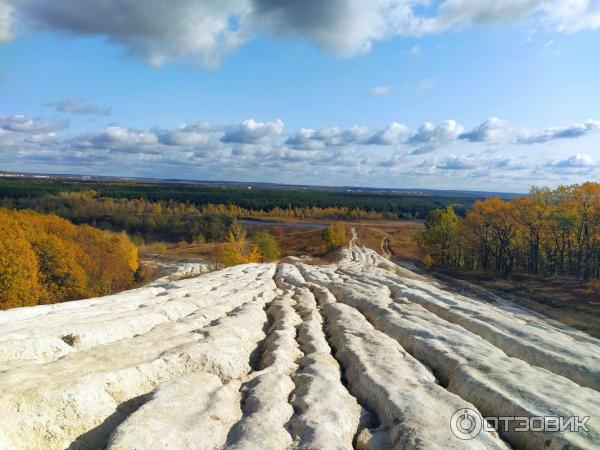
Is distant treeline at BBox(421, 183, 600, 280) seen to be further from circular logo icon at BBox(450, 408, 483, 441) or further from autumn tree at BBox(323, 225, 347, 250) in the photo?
circular logo icon at BBox(450, 408, 483, 441)

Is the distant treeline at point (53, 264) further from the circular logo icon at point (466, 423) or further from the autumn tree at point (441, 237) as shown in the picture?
the autumn tree at point (441, 237)

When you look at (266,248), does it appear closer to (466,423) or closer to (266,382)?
(266,382)

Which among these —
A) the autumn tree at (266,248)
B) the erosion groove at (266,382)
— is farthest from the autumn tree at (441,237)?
the erosion groove at (266,382)

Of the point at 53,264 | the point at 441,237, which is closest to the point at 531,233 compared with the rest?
the point at 441,237

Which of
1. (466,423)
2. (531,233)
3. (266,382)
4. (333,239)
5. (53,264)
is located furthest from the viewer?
(333,239)

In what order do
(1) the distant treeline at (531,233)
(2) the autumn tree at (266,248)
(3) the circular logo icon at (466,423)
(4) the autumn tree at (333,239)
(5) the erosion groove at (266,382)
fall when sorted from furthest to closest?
(4) the autumn tree at (333,239)
(2) the autumn tree at (266,248)
(1) the distant treeline at (531,233)
(3) the circular logo icon at (466,423)
(5) the erosion groove at (266,382)

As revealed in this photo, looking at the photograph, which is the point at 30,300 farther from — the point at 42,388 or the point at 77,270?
the point at 42,388

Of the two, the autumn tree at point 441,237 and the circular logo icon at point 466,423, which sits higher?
the circular logo icon at point 466,423
